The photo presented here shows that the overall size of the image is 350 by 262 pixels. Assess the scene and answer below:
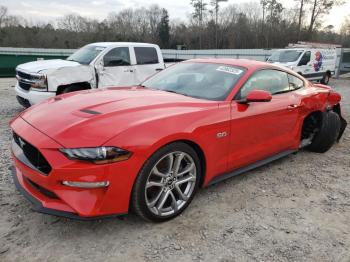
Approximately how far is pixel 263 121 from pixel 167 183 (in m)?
Answer: 1.57

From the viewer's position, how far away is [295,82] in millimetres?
4906

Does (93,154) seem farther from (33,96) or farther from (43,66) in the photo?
(43,66)

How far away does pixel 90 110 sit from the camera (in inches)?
123

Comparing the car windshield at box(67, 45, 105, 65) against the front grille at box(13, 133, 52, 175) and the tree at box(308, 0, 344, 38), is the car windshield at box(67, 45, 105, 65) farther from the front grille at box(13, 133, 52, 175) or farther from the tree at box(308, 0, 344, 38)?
the tree at box(308, 0, 344, 38)

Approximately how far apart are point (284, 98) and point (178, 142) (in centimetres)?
204

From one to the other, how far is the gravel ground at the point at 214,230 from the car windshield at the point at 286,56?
1250 cm

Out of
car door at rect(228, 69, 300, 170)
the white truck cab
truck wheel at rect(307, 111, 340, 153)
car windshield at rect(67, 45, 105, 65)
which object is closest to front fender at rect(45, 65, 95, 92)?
car windshield at rect(67, 45, 105, 65)

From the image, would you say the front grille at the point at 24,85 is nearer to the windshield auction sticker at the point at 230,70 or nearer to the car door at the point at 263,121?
the windshield auction sticker at the point at 230,70

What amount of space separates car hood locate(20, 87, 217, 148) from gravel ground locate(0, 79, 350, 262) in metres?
0.90

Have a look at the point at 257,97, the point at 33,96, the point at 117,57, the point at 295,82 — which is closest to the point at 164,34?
the point at 117,57

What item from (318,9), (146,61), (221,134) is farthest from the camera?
(318,9)

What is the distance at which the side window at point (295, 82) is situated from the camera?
479cm

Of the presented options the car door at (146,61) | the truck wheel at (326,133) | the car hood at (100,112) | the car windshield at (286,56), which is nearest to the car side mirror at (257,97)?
the car hood at (100,112)

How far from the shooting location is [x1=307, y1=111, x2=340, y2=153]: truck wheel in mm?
5320
